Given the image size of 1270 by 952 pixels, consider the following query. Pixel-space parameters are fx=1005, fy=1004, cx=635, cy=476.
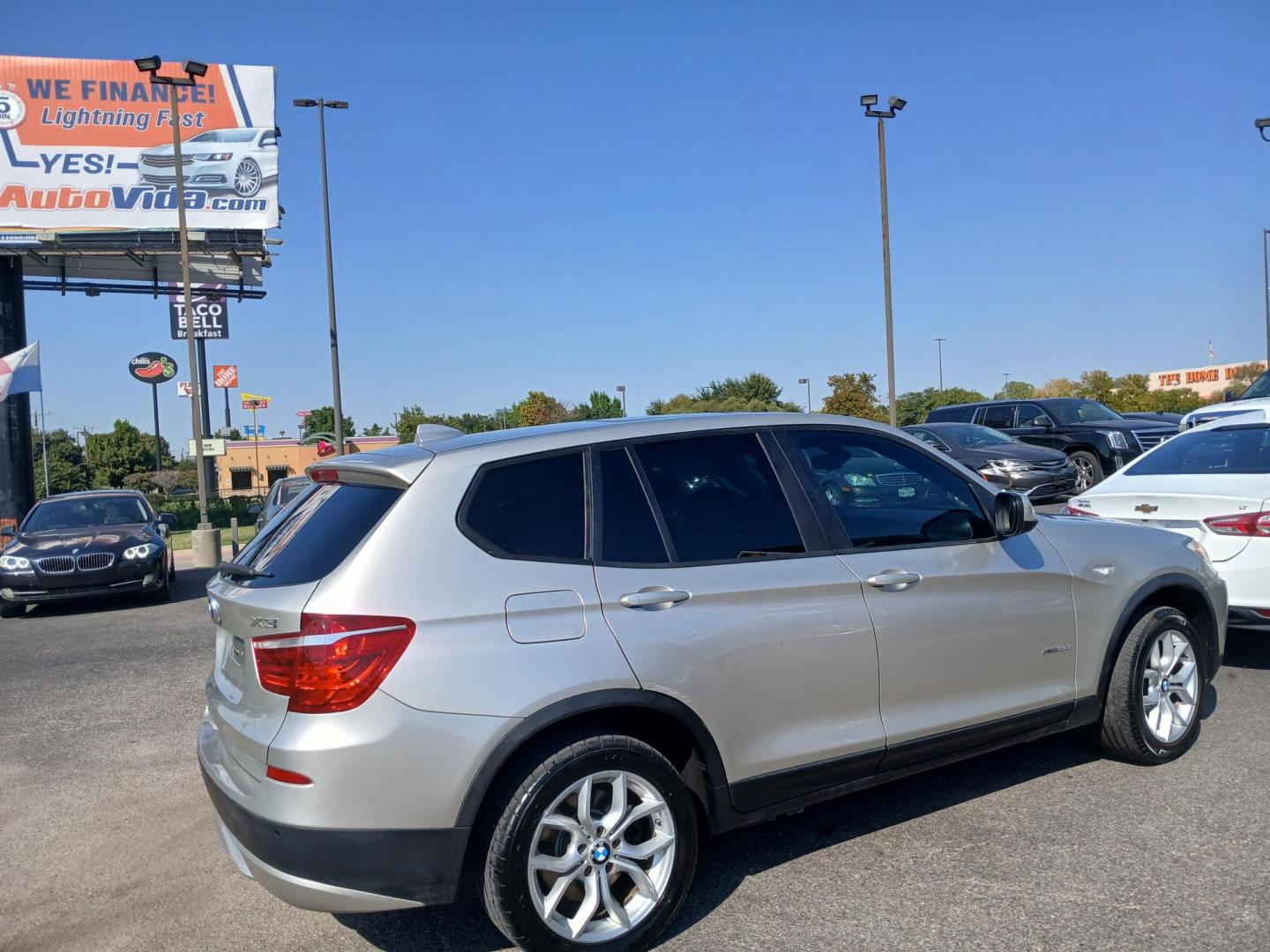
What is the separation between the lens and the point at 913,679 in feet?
12.9

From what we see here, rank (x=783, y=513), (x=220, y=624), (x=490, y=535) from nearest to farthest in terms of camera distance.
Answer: (x=490, y=535) → (x=220, y=624) → (x=783, y=513)

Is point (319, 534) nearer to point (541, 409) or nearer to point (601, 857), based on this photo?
point (601, 857)

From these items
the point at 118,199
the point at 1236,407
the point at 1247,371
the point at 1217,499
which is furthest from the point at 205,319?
the point at 1247,371

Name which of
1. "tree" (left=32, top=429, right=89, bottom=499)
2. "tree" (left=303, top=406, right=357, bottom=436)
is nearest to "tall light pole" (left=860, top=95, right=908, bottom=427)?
"tree" (left=32, top=429, right=89, bottom=499)

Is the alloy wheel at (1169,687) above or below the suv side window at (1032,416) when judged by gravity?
below

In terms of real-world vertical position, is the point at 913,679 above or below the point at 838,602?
below

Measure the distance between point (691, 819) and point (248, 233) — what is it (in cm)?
2806

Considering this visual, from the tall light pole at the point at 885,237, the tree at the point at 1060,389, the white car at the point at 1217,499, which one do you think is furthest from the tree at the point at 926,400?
the white car at the point at 1217,499

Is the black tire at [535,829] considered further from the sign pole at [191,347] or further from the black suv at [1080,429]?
the sign pole at [191,347]

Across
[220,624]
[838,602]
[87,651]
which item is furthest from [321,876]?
[87,651]

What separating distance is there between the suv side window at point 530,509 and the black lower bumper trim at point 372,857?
90 cm

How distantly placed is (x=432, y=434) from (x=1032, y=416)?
1723cm

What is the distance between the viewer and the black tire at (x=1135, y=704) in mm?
4660

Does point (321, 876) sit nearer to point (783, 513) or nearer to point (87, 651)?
point (783, 513)
